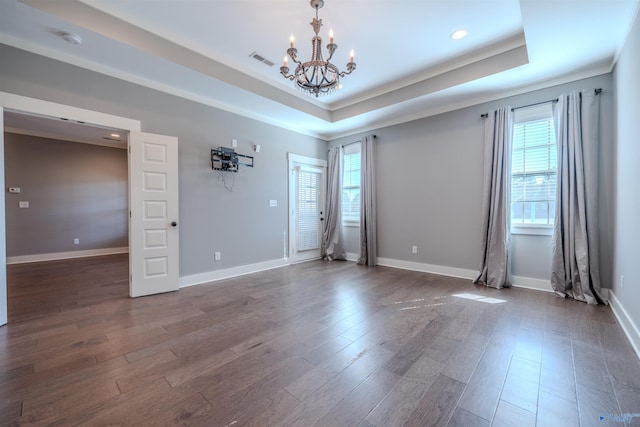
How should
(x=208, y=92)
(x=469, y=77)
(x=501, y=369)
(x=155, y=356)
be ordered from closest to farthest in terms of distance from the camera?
(x=501, y=369), (x=155, y=356), (x=469, y=77), (x=208, y=92)

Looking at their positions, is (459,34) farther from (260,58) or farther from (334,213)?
(334,213)

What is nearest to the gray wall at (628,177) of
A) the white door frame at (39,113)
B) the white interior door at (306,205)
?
the white interior door at (306,205)

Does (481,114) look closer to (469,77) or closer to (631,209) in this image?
(469,77)

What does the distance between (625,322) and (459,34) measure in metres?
3.22

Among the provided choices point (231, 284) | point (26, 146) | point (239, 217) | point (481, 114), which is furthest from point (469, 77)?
point (26, 146)

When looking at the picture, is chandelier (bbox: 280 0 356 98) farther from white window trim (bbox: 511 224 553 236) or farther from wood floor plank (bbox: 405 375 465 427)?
white window trim (bbox: 511 224 553 236)

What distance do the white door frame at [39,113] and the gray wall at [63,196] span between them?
4143mm

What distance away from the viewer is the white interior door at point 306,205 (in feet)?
17.2

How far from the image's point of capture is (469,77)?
3.37m


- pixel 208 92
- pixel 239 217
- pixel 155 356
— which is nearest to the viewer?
pixel 155 356

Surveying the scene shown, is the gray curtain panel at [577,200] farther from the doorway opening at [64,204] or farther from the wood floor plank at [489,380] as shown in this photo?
the doorway opening at [64,204]

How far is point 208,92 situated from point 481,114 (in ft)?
13.2

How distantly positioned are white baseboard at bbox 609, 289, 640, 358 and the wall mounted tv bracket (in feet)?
15.5

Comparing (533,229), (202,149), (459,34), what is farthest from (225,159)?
(533,229)
